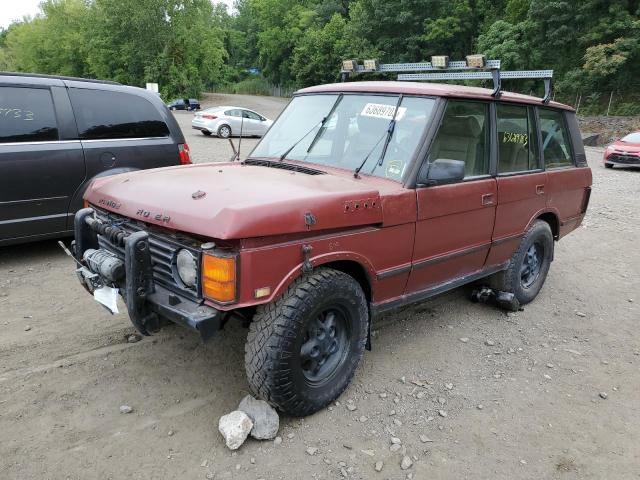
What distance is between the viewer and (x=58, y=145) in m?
5.54

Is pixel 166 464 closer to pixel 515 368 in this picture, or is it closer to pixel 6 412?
pixel 6 412

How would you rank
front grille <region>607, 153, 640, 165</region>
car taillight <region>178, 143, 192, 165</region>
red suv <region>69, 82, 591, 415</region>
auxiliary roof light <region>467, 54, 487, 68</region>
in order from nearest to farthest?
1. red suv <region>69, 82, 591, 415</region>
2. auxiliary roof light <region>467, 54, 487, 68</region>
3. car taillight <region>178, 143, 192, 165</region>
4. front grille <region>607, 153, 640, 165</region>

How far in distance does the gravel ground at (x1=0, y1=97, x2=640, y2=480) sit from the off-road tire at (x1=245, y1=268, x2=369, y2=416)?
243 millimetres

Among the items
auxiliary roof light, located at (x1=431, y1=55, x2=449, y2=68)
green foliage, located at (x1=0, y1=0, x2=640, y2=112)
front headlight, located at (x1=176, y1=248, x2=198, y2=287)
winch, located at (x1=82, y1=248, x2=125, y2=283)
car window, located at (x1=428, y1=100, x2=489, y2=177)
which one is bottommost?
winch, located at (x1=82, y1=248, x2=125, y2=283)

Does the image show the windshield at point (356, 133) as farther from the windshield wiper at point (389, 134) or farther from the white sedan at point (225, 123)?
the white sedan at point (225, 123)

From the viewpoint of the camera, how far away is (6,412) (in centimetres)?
311

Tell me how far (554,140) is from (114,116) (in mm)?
4897

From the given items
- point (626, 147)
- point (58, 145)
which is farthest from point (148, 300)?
point (626, 147)

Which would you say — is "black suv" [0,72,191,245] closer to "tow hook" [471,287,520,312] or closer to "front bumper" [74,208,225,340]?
"front bumper" [74,208,225,340]

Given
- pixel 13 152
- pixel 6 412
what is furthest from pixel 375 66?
pixel 6 412

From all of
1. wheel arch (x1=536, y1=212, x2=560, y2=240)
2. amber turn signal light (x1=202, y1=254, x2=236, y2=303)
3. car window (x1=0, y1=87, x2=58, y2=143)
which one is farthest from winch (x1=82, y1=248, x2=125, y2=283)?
wheel arch (x1=536, y1=212, x2=560, y2=240)

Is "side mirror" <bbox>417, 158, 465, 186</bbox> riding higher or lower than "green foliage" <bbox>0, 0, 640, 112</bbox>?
lower

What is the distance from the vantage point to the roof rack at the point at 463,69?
166 inches

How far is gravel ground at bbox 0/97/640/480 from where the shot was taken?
2852 mm
